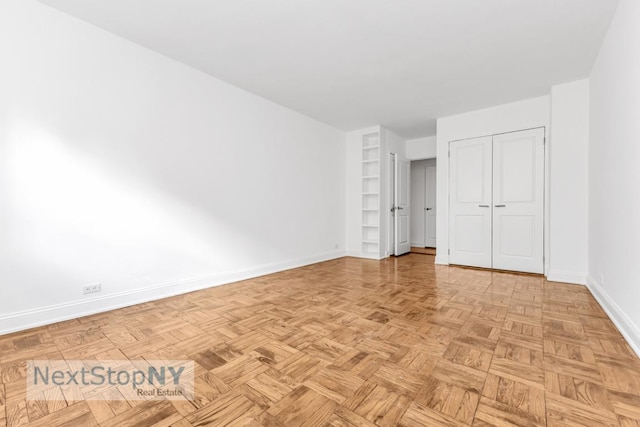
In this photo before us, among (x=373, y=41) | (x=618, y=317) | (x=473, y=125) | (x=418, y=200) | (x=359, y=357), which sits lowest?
(x=359, y=357)

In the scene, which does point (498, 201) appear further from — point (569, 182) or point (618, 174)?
point (618, 174)

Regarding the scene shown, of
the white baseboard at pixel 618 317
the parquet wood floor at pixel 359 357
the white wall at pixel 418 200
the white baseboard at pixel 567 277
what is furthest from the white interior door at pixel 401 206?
the white baseboard at pixel 618 317

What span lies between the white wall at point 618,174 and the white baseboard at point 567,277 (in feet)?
1.46

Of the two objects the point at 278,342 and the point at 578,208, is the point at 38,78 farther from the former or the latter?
the point at 578,208

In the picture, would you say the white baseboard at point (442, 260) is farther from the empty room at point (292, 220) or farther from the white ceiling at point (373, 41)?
the white ceiling at point (373, 41)

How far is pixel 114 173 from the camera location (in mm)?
2643

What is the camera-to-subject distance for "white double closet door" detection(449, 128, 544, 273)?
160 inches

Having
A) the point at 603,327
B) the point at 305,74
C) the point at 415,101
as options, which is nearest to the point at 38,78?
the point at 305,74

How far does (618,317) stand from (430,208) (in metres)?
5.11

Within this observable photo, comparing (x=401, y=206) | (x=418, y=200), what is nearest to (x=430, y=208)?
(x=418, y=200)

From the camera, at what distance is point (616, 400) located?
52.2 inches

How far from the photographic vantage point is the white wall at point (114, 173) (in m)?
2.19

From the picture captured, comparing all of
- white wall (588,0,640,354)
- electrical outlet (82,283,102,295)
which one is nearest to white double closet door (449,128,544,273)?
white wall (588,0,640,354)

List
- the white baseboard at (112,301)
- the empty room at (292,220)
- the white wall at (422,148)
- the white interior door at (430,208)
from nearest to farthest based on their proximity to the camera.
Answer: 1. the empty room at (292,220)
2. the white baseboard at (112,301)
3. the white wall at (422,148)
4. the white interior door at (430,208)
